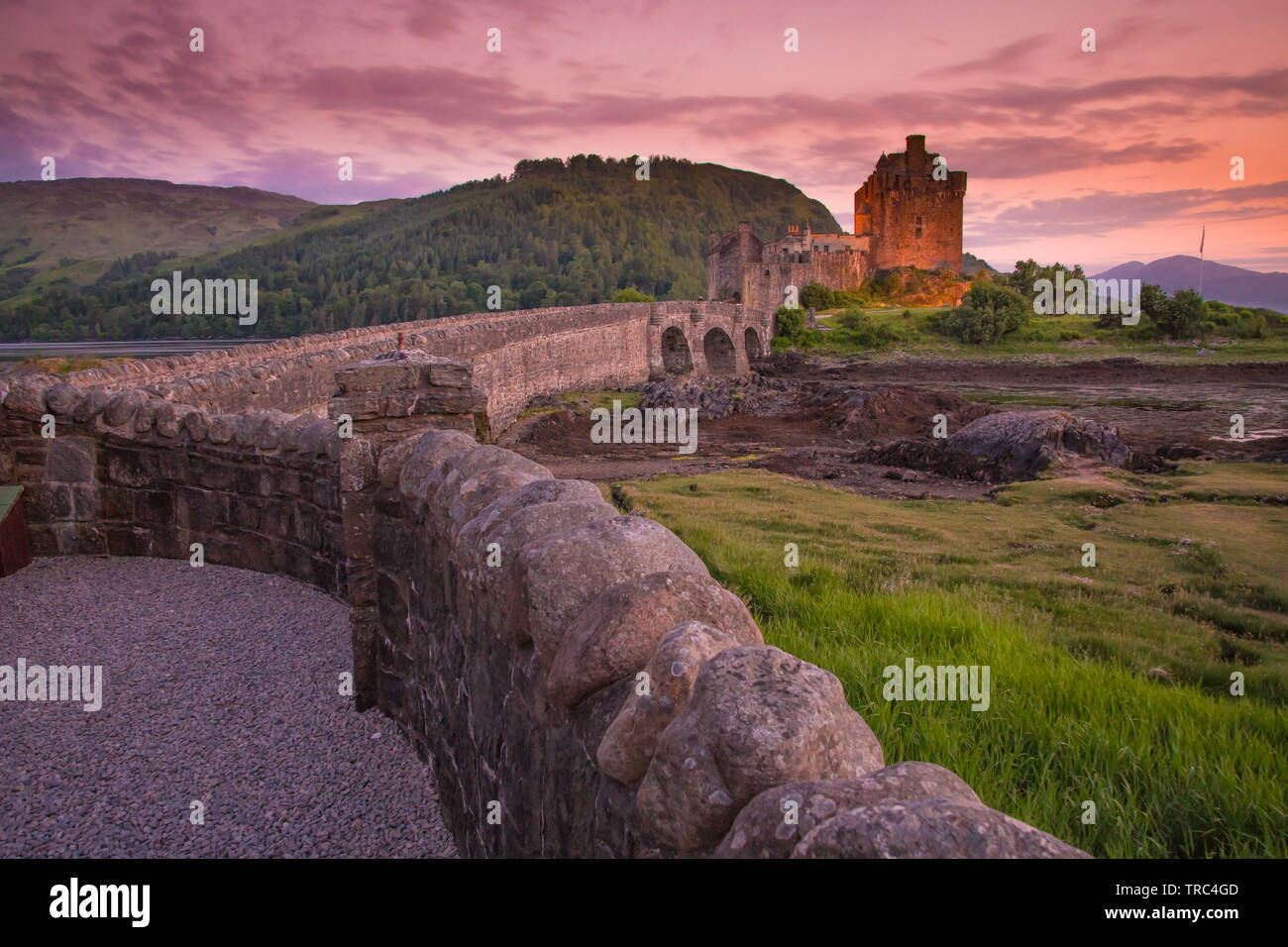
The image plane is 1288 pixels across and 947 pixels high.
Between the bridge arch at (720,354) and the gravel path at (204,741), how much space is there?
160ft

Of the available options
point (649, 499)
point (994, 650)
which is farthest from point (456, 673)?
point (649, 499)

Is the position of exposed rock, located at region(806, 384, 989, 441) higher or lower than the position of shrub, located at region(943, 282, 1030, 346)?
lower

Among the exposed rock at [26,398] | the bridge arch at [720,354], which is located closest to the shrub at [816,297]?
the bridge arch at [720,354]

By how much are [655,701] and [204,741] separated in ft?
13.5

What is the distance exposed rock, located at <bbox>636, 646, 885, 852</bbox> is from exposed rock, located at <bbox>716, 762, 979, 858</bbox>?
0.25ft

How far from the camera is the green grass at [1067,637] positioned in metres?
3.09

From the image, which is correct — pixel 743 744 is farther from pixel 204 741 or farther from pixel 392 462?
pixel 204 741

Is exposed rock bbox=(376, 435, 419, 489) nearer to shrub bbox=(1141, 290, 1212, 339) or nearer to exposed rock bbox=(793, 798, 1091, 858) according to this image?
exposed rock bbox=(793, 798, 1091, 858)

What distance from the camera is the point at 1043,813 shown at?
9.60 ft

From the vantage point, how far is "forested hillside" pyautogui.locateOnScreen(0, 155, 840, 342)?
65.8 m

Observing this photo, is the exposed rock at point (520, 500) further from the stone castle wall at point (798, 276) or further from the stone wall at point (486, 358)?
the stone castle wall at point (798, 276)

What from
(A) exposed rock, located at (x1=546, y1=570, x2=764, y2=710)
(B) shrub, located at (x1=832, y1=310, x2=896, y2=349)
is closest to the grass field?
(B) shrub, located at (x1=832, y1=310, x2=896, y2=349)

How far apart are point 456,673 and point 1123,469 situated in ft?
58.8

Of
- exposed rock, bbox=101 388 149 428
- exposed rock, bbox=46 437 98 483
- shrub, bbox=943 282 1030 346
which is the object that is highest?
shrub, bbox=943 282 1030 346
